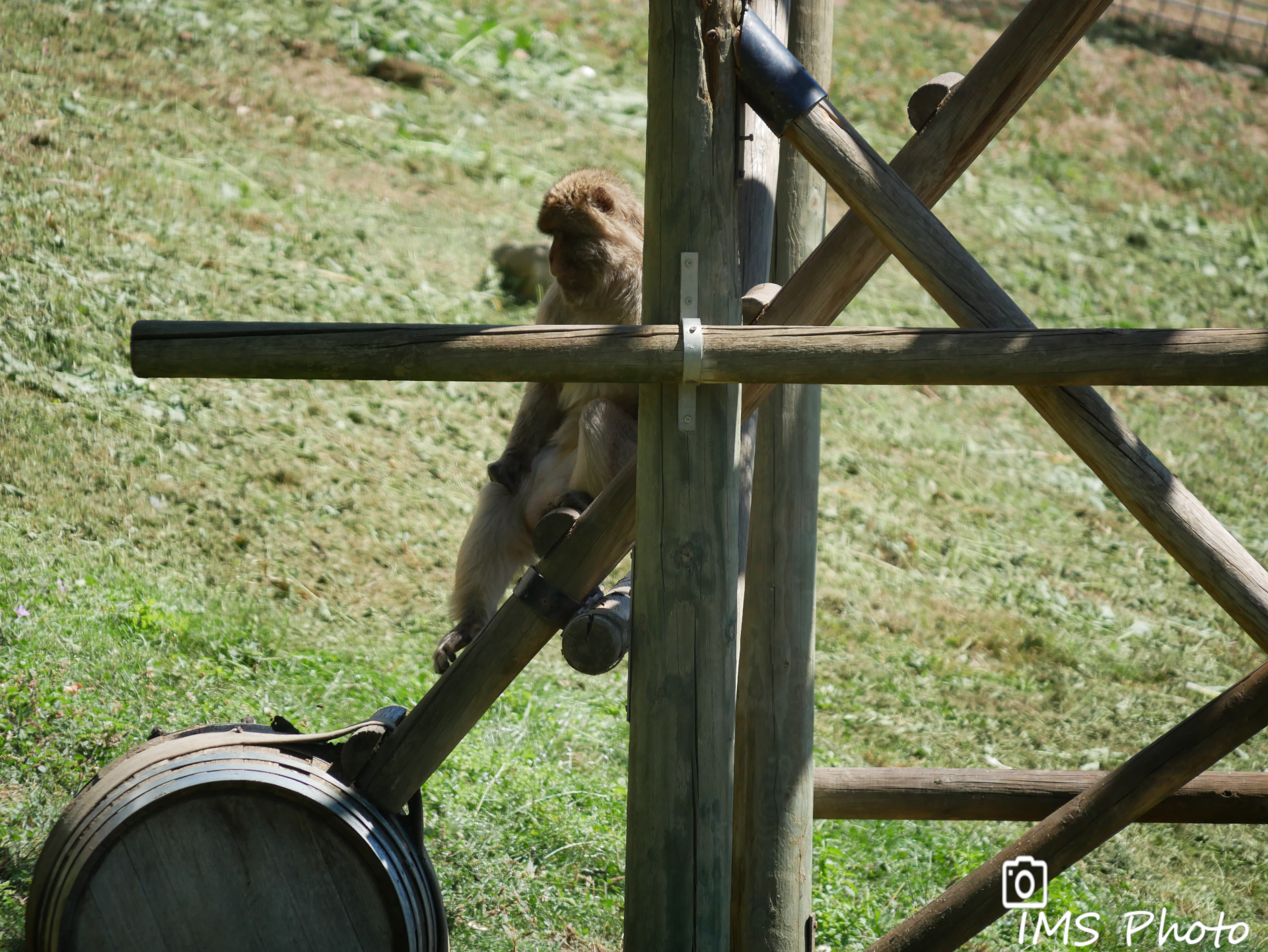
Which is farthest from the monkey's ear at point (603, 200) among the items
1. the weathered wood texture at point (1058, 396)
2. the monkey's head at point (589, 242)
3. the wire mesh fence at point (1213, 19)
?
the wire mesh fence at point (1213, 19)

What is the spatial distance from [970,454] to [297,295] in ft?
17.6

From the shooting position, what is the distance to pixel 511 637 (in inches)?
125

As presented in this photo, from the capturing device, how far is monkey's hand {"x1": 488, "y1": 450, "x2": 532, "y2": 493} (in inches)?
193

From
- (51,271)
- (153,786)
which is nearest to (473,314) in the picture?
(51,271)

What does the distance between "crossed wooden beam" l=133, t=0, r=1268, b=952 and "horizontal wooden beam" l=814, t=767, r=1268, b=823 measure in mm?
263

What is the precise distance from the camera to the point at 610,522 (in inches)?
126

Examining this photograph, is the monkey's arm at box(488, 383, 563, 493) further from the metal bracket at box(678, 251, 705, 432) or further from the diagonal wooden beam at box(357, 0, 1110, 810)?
the metal bracket at box(678, 251, 705, 432)

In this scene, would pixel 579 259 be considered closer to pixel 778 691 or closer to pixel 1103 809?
pixel 778 691

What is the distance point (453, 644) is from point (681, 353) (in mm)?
2055

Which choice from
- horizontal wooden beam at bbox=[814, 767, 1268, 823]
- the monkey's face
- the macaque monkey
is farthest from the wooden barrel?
the monkey's face

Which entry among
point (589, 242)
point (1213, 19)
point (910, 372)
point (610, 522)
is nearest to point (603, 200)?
point (589, 242)

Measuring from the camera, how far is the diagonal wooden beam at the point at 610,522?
3.13 m

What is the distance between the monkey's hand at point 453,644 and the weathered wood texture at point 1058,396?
7.28ft

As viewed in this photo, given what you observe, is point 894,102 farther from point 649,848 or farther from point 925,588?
point 649,848
